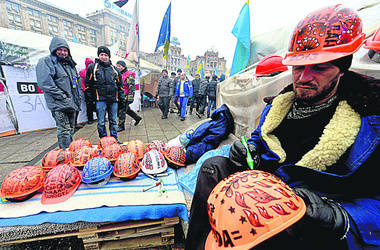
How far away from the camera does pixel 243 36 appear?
3.85 meters

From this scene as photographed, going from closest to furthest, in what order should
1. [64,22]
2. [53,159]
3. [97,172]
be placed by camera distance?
1. [97,172]
2. [53,159]
3. [64,22]

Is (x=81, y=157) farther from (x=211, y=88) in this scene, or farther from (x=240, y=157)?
(x=211, y=88)

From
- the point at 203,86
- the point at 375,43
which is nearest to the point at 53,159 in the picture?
the point at 375,43

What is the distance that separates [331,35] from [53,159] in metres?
3.19

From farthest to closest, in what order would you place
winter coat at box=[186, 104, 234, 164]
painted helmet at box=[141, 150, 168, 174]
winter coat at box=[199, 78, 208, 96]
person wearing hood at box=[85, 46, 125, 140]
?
winter coat at box=[199, 78, 208, 96] < person wearing hood at box=[85, 46, 125, 140] < winter coat at box=[186, 104, 234, 164] < painted helmet at box=[141, 150, 168, 174]

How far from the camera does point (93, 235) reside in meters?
1.46

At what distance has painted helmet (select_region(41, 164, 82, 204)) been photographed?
1569 millimetres

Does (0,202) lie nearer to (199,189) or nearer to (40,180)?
(40,180)

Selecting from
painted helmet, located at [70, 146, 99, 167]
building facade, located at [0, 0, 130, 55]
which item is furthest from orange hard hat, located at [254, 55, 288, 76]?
building facade, located at [0, 0, 130, 55]

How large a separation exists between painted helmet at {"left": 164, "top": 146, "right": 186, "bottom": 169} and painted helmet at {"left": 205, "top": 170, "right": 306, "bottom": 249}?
5.11 feet

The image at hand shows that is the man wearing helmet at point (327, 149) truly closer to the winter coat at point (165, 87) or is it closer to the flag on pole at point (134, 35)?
the winter coat at point (165, 87)

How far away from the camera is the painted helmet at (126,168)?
6.29 feet

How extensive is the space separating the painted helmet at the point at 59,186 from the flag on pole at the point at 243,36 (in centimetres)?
436

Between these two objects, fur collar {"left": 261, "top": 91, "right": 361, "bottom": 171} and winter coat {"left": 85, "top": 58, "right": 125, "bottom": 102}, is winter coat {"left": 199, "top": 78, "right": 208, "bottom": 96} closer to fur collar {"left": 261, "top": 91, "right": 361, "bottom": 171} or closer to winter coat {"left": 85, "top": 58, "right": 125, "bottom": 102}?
winter coat {"left": 85, "top": 58, "right": 125, "bottom": 102}
